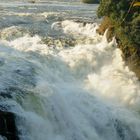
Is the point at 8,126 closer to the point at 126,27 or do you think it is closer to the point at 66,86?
the point at 66,86

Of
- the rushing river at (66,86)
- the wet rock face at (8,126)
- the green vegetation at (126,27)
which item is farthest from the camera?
the green vegetation at (126,27)

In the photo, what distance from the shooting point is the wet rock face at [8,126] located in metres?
14.9

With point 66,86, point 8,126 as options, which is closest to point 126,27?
point 66,86

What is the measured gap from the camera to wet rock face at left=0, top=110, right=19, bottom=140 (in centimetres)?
1489

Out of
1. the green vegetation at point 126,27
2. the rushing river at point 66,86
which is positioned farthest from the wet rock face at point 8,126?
the green vegetation at point 126,27

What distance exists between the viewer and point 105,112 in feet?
62.8

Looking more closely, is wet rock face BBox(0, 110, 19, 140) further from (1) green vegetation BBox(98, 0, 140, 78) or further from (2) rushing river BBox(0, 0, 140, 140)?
(1) green vegetation BBox(98, 0, 140, 78)

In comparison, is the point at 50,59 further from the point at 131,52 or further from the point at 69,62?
the point at 131,52

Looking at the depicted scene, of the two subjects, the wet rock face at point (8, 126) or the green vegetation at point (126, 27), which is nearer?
the wet rock face at point (8, 126)

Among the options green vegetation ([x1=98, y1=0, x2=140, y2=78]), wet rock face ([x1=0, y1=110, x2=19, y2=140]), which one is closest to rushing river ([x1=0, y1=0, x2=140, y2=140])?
wet rock face ([x1=0, y1=110, x2=19, y2=140])

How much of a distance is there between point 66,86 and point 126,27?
21.5 feet

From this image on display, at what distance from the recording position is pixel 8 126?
50.0ft

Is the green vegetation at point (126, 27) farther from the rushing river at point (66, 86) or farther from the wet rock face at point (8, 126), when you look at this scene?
the wet rock face at point (8, 126)

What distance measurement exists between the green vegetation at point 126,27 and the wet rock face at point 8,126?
1110cm
